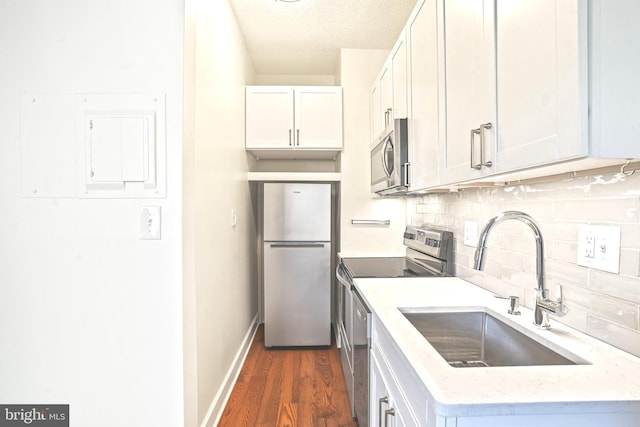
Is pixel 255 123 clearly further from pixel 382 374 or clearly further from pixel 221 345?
pixel 382 374

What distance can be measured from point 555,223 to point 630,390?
1.81ft

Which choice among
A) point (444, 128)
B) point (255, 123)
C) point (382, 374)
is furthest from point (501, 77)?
point (255, 123)

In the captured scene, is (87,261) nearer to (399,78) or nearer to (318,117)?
(399,78)

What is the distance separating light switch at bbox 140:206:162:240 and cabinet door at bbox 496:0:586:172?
4.04ft

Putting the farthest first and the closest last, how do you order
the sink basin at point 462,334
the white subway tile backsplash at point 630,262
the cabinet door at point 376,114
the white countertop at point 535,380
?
the cabinet door at point 376,114
the sink basin at point 462,334
the white subway tile backsplash at point 630,262
the white countertop at point 535,380

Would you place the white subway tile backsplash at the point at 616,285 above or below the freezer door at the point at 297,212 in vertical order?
below

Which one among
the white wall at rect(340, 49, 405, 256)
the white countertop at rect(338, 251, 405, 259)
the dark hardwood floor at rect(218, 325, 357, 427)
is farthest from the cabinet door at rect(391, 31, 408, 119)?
the dark hardwood floor at rect(218, 325, 357, 427)

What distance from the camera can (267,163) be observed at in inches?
146

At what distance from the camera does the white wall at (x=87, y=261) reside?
1.37 m

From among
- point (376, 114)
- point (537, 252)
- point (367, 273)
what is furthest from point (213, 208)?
point (537, 252)

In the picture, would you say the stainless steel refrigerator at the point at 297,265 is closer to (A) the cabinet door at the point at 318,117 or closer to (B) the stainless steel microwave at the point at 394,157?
(A) the cabinet door at the point at 318,117

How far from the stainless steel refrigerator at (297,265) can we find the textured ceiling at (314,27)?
3.97 feet

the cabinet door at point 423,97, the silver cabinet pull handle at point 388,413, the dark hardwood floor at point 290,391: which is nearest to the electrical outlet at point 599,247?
the cabinet door at point 423,97

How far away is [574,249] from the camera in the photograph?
105 centimetres
